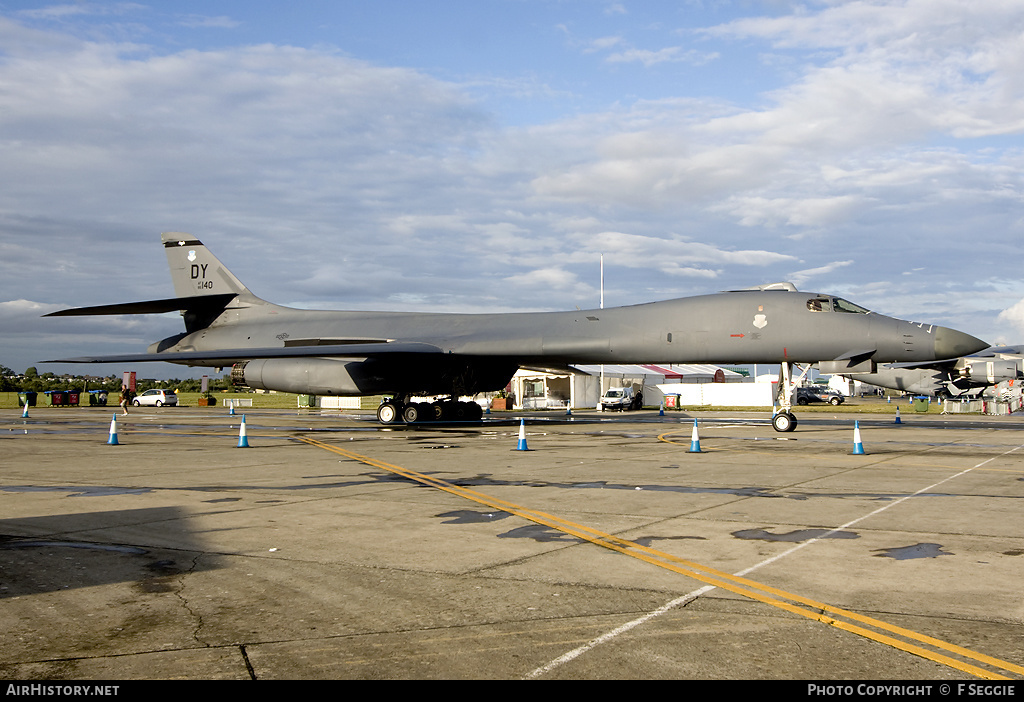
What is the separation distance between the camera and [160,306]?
2759 centimetres

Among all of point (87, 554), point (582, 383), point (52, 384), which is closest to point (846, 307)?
point (87, 554)

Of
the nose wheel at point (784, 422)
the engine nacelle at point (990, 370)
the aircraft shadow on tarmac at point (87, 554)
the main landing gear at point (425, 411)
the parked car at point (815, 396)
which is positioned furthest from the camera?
the parked car at point (815, 396)

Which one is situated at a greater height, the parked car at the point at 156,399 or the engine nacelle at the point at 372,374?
the engine nacelle at the point at 372,374

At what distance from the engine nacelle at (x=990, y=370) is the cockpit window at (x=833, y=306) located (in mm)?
25353

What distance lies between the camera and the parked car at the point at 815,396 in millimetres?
55500

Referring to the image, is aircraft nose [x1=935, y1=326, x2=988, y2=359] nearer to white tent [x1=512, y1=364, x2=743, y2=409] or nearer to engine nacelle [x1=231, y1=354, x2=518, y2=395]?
engine nacelle [x1=231, y1=354, x2=518, y2=395]

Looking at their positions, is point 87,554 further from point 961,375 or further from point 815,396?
point 815,396

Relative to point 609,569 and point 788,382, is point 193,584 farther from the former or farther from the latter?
point 788,382

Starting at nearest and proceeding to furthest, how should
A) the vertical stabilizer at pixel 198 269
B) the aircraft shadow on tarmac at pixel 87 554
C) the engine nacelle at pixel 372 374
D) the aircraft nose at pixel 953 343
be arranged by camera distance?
the aircraft shadow on tarmac at pixel 87 554, the aircraft nose at pixel 953 343, the engine nacelle at pixel 372 374, the vertical stabilizer at pixel 198 269

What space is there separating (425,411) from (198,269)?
10.8 meters

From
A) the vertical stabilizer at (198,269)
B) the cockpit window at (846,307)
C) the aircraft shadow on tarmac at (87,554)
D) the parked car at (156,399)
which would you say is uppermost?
the vertical stabilizer at (198,269)

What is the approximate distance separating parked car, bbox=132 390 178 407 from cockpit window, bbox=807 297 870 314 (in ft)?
149

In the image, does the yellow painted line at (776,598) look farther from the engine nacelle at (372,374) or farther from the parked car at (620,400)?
the parked car at (620,400)

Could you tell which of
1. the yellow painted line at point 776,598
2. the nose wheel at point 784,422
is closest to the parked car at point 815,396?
the nose wheel at point 784,422
